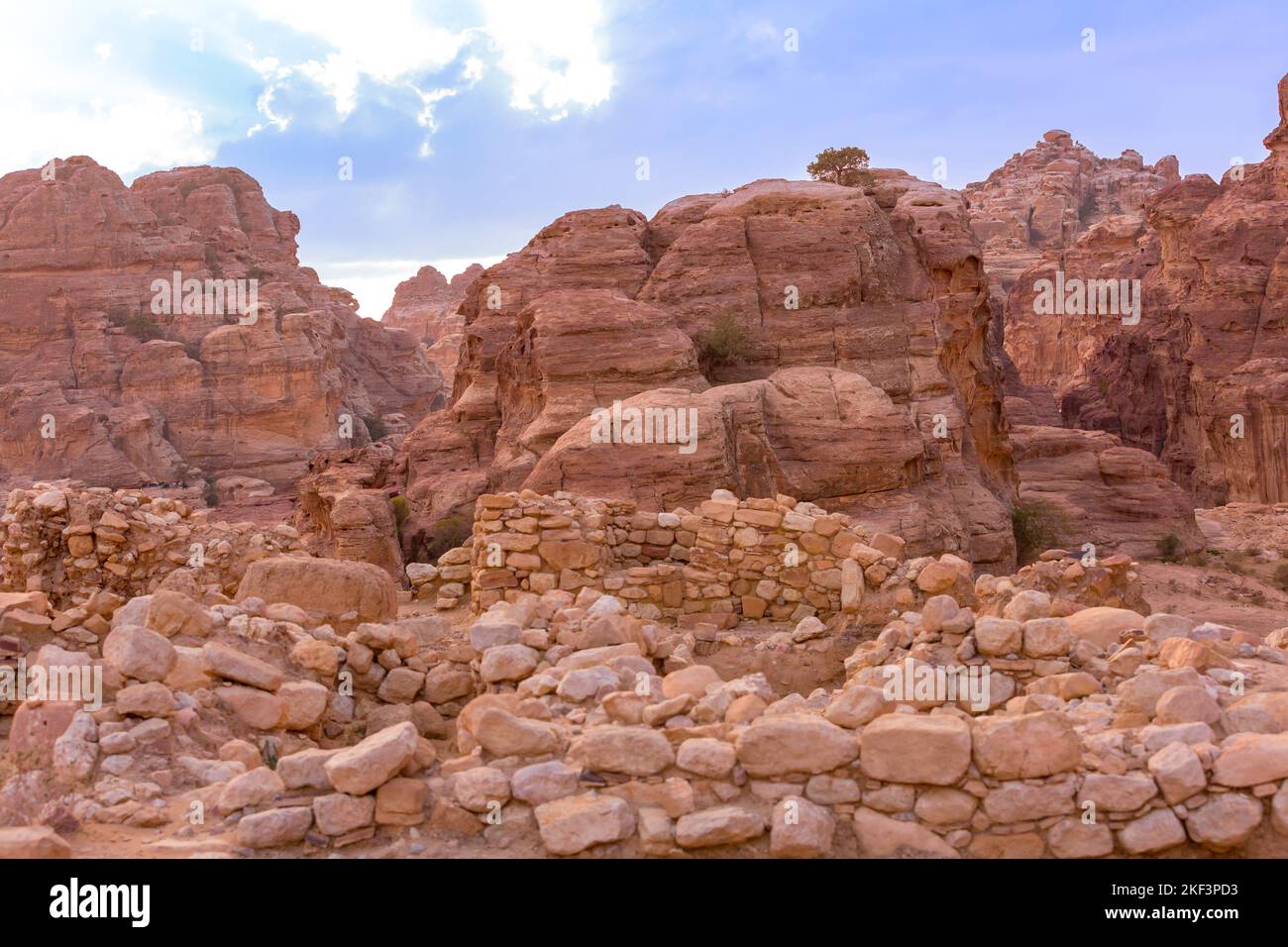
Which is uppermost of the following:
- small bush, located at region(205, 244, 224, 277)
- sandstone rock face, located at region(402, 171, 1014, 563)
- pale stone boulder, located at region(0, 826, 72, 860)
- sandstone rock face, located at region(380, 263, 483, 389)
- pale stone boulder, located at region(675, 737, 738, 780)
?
sandstone rock face, located at region(380, 263, 483, 389)

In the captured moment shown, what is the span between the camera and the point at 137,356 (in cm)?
6031

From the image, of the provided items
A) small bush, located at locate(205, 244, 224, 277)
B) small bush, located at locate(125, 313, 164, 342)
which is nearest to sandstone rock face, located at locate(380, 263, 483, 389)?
small bush, located at locate(205, 244, 224, 277)

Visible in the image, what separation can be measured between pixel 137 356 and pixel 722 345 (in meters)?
48.5

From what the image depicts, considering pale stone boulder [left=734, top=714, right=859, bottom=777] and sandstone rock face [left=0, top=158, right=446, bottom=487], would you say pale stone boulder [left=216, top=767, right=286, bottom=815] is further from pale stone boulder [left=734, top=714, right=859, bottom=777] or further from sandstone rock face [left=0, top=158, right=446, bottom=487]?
sandstone rock face [left=0, top=158, right=446, bottom=487]

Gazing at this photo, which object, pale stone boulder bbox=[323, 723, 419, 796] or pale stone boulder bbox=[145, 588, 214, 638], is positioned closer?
pale stone boulder bbox=[323, 723, 419, 796]

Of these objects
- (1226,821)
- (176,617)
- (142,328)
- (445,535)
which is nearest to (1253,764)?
(1226,821)

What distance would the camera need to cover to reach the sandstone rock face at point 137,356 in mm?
56125

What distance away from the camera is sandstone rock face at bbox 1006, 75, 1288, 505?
47875mm

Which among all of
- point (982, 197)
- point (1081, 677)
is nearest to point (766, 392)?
point (1081, 677)

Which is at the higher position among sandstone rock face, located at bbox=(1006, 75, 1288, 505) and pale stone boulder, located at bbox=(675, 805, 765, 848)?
sandstone rock face, located at bbox=(1006, 75, 1288, 505)

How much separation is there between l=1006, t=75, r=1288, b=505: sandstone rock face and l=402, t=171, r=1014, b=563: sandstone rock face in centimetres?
2482

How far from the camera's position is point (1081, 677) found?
19.4 ft

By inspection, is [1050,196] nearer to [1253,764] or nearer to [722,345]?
[722,345]

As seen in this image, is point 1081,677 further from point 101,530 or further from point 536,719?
point 101,530
